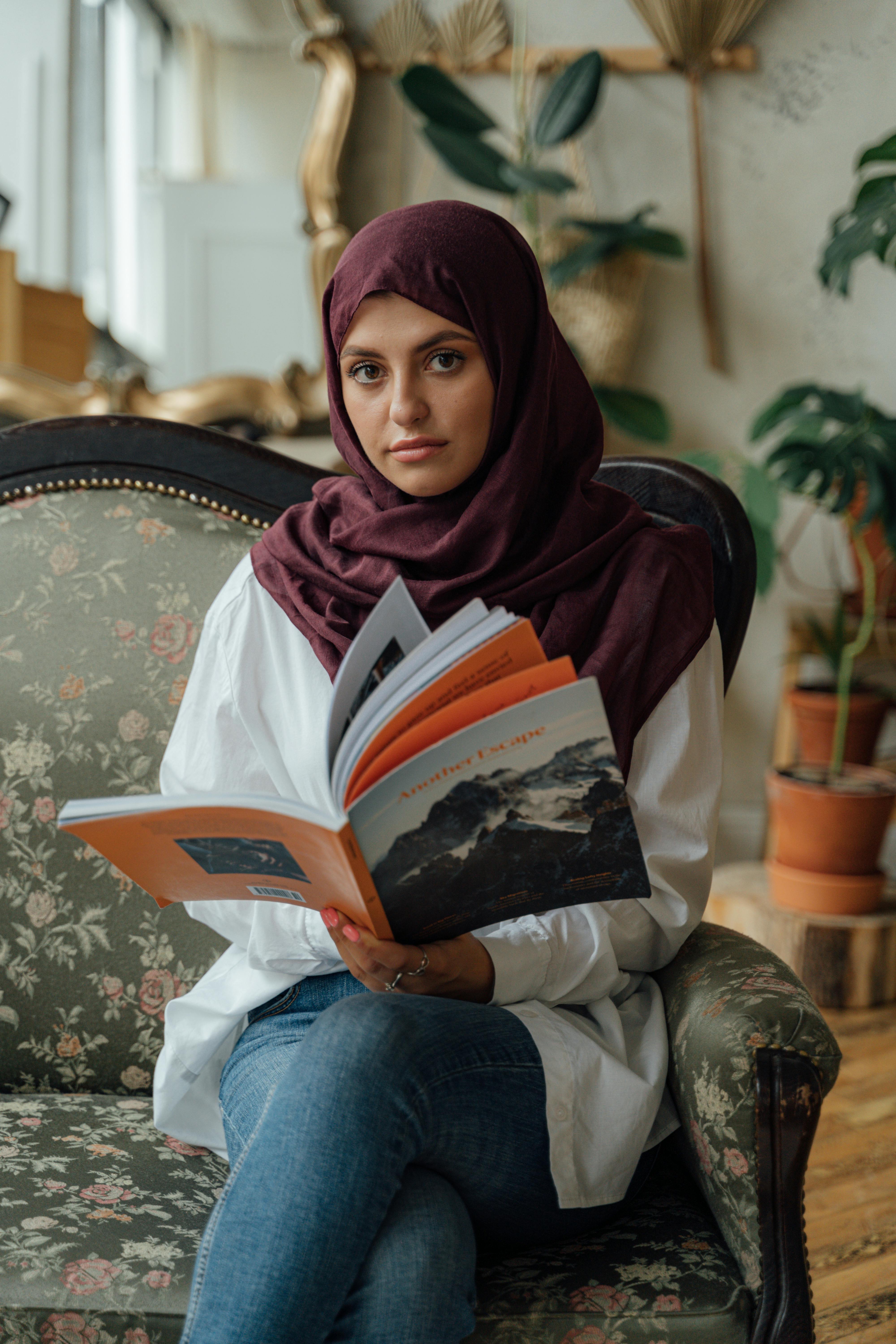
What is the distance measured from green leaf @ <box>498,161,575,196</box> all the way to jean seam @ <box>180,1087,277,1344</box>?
2.11 metres

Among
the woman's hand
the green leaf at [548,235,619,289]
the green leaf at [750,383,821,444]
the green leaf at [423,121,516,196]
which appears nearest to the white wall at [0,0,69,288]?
the green leaf at [423,121,516,196]

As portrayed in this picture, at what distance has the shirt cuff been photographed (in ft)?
2.96

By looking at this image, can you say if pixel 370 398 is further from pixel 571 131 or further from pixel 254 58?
pixel 254 58

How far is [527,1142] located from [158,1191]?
32 cm

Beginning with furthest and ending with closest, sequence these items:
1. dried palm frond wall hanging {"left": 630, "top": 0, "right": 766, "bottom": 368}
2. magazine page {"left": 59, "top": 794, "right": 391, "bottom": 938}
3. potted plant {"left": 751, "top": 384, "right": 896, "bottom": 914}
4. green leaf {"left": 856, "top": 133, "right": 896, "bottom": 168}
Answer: dried palm frond wall hanging {"left": 630, "top": 0, "right": 766, "bottom": 368}, potted plant {"left": 751, "top": 384, "right": 896, "bottom": 914}, green leaf {"left": 856, "top": 133, "right": 896, "bottom": 168}, magazine page {"left": 59, "top": 794, "right": 391, "bottom": 938}

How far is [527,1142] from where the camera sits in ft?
2.79

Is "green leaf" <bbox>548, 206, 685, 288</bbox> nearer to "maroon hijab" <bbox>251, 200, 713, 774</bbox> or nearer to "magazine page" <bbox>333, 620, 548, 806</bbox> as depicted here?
"maroon hijab" <bbox>251, 200, 713, 774</bbox>

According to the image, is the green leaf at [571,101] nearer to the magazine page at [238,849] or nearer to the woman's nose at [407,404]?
the woman's nose at [407,404]

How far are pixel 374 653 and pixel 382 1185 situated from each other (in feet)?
1.14

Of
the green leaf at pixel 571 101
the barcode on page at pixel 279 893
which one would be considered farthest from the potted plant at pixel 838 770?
the barcode on page at pixel 279 893

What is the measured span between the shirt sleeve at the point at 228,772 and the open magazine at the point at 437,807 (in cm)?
20

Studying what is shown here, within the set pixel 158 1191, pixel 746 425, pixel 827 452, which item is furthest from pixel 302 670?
pixel 746 425

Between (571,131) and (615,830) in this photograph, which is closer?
(615,830)

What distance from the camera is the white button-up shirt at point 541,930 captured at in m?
0.89
